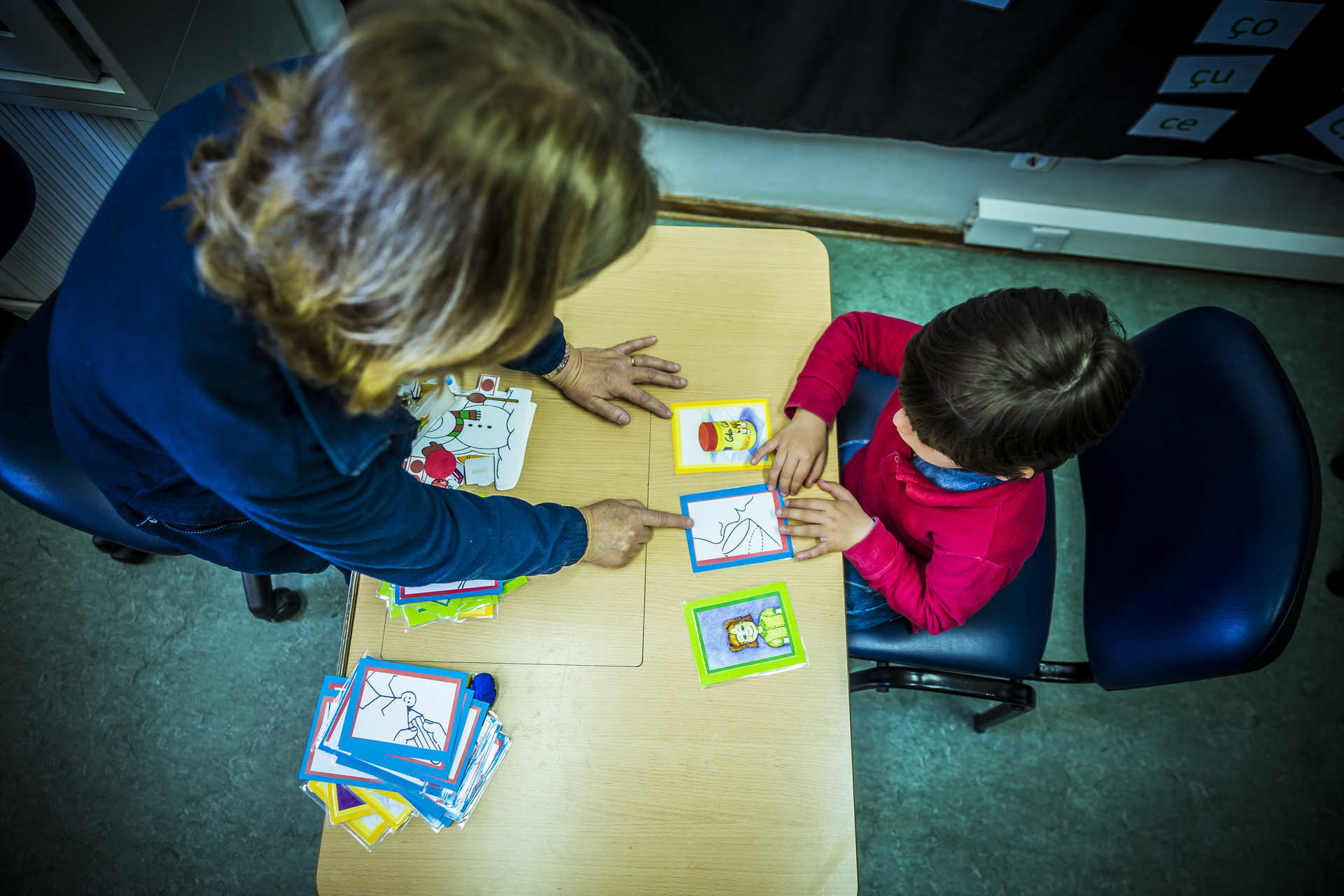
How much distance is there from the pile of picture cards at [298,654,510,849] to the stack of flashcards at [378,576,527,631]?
103 millimetres

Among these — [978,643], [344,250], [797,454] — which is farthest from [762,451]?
[344,250]

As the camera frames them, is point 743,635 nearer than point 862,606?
Yes

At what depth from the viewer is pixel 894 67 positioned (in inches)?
74.0

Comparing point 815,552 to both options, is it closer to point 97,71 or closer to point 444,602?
point 444,602

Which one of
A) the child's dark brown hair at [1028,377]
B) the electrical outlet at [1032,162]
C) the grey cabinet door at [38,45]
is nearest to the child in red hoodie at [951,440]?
the child's dark brown hair at [1028,377]

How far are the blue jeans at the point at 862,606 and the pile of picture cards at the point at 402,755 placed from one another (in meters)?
0.76

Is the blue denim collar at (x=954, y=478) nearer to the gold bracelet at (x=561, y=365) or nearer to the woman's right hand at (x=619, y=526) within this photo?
the woman's right hand at (x=619, y=526)

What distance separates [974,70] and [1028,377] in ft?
4.11

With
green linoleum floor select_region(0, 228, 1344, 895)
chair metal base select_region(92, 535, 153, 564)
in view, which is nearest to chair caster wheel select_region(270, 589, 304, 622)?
green linoleum floor select_region(0, 228, 1344, 895)

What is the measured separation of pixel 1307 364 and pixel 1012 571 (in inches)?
83.0

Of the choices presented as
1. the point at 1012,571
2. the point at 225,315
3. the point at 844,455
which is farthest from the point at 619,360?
the point at 1012,571

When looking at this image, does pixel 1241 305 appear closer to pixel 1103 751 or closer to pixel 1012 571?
pixel 1103 751

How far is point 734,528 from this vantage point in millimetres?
1271

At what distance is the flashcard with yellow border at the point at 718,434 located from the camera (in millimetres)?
1325
